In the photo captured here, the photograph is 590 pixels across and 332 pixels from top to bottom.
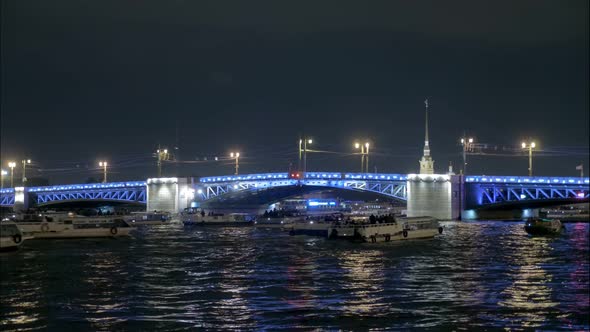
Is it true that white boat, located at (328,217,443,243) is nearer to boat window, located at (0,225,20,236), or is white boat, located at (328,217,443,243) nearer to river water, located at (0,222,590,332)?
river water, located at (0,222,590,332)

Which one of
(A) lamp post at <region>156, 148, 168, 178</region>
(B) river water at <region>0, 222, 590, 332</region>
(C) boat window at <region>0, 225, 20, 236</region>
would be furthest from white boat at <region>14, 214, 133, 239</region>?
(A) lamp post at <region>156, 148, 168, 178</region>

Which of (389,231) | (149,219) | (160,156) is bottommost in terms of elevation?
(389,231)

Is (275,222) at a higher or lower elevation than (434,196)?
lower

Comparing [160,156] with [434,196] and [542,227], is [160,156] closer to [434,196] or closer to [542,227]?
[434,196]

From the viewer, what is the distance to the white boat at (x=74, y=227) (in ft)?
202

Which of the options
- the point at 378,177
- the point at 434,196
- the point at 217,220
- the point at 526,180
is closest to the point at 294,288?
the point at 217,220

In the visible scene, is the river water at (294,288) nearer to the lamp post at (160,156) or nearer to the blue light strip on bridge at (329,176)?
the blue light strip on bridge at (329,176)

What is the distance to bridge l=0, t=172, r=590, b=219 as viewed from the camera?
97375 millimetres

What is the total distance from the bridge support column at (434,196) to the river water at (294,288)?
5058 centimetres

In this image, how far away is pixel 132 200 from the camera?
12875 cm

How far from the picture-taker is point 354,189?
353ft

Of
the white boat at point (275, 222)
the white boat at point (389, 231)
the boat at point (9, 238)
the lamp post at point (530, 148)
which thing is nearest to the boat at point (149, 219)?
the white boat at point (275, 222)

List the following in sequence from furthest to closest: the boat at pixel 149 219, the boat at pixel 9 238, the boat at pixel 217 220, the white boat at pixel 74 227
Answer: the boat at pixel 149 219 < the boat at pixel 217 220 < the white boat at pixel 74 227 < the boat at pixel 9 238

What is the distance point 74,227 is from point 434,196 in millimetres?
51540
